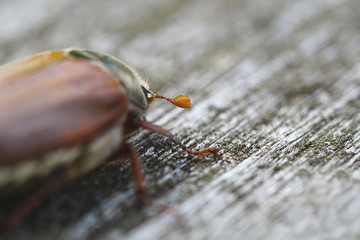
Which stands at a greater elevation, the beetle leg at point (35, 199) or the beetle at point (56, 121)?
the beetle at point (56, 121)

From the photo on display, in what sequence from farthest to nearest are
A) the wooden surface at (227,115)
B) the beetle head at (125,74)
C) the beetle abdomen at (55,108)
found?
the beetle head at (125,74)
the wooden surface at (227,115)
the beetle abdomen at (55,108)

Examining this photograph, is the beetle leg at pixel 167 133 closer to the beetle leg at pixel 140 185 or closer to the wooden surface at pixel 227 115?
the wooden surface at pixel 227 115

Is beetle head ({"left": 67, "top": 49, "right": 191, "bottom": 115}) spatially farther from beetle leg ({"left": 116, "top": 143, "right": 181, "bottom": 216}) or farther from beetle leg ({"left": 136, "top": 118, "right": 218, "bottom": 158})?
beetle leg ({"left": 116, "top": 143, "right": 181, "bottom": 216})

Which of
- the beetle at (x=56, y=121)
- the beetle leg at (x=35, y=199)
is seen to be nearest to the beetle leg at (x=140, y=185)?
the beetle at (x=56, y=121)

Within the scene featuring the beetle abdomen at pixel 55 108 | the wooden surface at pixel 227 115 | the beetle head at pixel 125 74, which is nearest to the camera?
the beetle abdomen at pixel 55 108

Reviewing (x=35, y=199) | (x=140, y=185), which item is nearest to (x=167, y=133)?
(x=140, y=185)

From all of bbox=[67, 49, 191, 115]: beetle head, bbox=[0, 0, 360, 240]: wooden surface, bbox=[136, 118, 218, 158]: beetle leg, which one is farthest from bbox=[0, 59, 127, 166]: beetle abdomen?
bbox=[0, 0, 360, 240]: wooden surface

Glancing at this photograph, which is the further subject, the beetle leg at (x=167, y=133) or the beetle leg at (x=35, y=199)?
the beetle leg at (x=167, y=133)

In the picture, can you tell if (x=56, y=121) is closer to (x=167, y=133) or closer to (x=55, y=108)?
(x=55, y=108)
